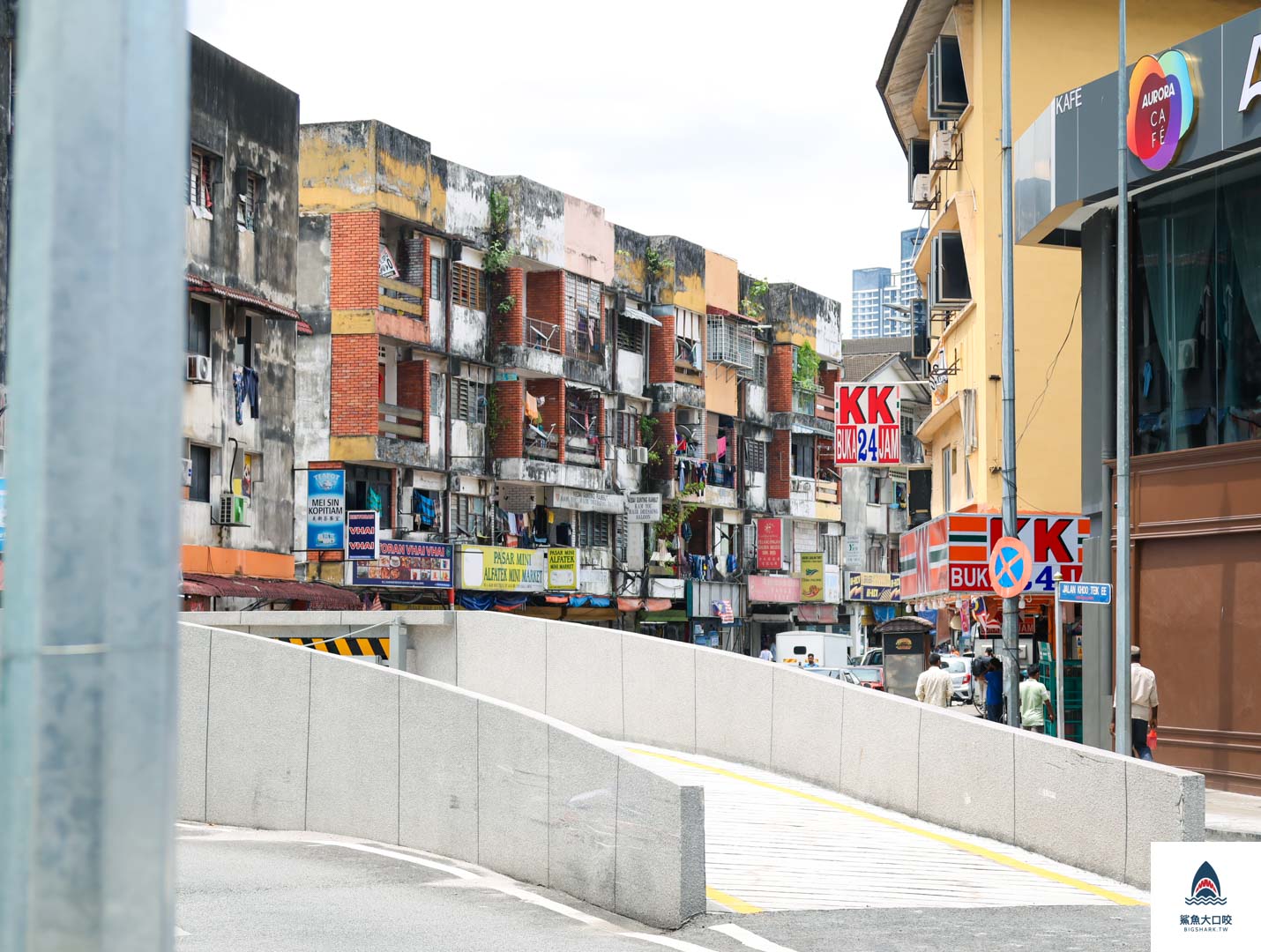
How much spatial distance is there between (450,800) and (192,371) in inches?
951

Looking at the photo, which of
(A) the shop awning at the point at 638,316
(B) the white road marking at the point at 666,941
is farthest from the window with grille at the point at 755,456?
(B) the white road marking at the point at 666,941

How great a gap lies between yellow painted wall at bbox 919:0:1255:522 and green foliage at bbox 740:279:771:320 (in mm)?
27462

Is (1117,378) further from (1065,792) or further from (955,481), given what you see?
(955,481)

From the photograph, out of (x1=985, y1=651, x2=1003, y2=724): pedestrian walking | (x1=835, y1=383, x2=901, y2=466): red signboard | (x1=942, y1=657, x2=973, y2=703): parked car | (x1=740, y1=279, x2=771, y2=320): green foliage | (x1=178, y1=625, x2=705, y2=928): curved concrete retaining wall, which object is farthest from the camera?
(x1=740, y1=279, x2=771, y2=320): green foliage

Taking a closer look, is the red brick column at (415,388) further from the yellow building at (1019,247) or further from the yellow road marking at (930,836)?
the yellow road marking at (930,836)

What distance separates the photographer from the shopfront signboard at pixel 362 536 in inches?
1655

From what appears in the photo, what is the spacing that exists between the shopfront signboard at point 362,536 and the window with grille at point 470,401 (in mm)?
7561

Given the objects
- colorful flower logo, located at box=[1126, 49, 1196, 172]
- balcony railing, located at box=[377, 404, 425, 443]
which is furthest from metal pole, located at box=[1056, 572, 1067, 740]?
balcony railing, located at box=[377, 404, 425, 443]

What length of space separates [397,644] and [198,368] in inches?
667

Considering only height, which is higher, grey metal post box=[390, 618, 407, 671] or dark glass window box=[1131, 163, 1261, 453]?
dark glass window box=[1131, 163, 1261, 453]

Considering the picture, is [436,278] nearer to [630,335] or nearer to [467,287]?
[467,287]

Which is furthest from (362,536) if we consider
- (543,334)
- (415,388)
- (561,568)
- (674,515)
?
(674,515)

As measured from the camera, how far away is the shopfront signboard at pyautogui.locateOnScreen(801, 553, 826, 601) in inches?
2783

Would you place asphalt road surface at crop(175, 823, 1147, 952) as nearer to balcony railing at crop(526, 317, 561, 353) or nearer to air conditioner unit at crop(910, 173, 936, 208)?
air conditioner unit at crop(910, 173, 936, 208)
